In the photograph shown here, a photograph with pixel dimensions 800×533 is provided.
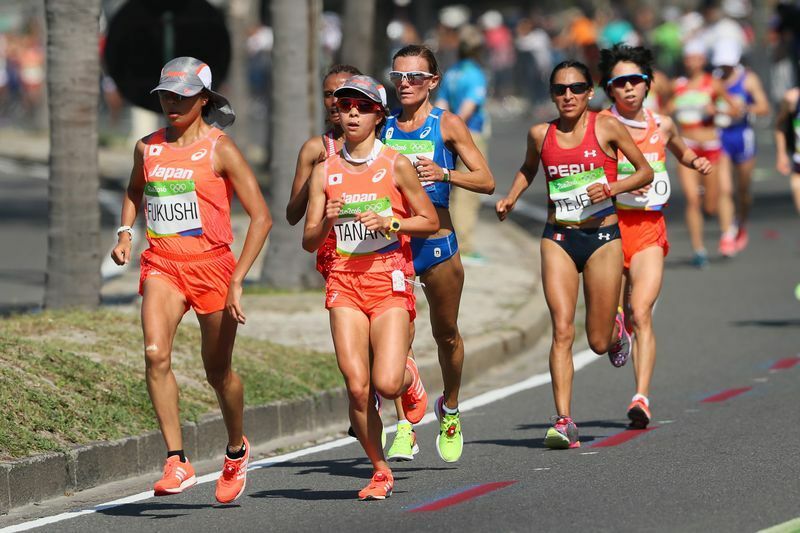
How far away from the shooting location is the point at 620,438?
9.98 m

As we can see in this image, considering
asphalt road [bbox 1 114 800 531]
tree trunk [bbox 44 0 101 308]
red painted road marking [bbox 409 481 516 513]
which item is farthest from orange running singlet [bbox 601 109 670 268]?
tree trunk [bbox 44 0 101 308]

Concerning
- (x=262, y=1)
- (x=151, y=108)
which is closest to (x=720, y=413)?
(x=151, y=108)

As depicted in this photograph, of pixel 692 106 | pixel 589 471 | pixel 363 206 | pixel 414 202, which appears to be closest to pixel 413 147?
pixel 414 202

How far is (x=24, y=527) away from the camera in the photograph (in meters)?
8.02

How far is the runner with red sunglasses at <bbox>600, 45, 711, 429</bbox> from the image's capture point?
34.9 ft

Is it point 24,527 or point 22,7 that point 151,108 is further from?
point 22,7

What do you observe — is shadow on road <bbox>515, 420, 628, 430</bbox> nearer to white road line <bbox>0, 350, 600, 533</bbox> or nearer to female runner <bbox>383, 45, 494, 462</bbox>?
white road line <bbox>0, 350, 600, 533</bbox>

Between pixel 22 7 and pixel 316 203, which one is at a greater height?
pixel 22 7

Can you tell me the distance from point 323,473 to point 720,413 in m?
2.78

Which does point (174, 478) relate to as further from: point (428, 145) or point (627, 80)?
point (627, 80)

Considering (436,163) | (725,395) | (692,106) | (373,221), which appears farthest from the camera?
(692,106)

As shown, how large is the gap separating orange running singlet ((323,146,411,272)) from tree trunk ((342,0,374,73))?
11310 mm

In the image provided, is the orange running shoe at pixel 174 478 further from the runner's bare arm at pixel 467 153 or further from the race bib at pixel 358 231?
the runner's bare arm at pixel 467 153

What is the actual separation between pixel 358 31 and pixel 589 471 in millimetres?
11469
